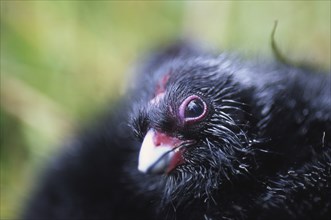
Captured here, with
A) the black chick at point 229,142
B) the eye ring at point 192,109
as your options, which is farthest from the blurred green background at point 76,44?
the eye ring at point 192,109

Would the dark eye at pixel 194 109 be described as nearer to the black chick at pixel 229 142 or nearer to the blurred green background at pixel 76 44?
the black chick at pixel 229 142

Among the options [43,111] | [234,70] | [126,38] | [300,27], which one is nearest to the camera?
[234,70]

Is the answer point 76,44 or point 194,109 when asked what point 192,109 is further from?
point 76,44

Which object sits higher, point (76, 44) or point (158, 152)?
point (76, 44)

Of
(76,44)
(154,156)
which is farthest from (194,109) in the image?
(76,44)

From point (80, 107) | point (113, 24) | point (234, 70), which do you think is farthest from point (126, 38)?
point (234, 70)

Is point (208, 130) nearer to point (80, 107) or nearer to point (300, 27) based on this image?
point (80, 107)
